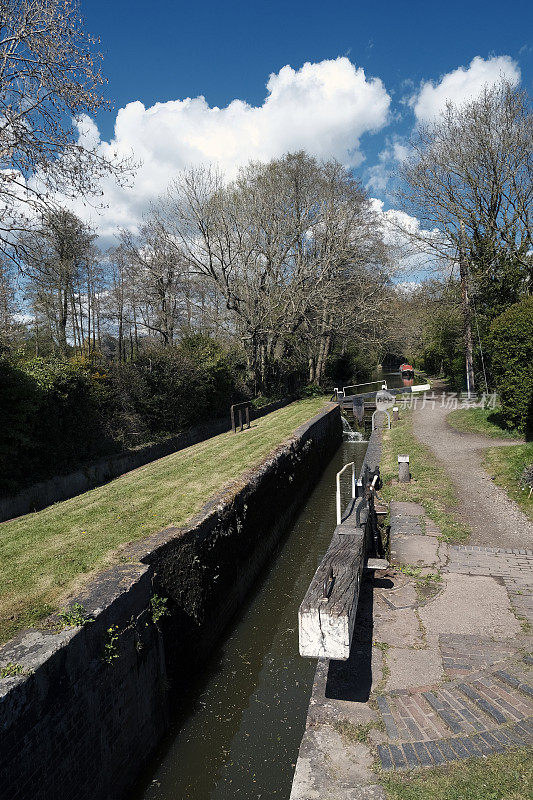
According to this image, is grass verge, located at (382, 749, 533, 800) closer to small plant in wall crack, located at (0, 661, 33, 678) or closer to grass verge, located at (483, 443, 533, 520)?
small plant in wall crack, located at (0, 661, 33, 678)

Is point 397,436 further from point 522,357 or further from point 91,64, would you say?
point 91,64

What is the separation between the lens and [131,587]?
4285 millimetres

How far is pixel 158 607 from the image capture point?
4.74 metres

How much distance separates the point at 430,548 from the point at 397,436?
899 cm

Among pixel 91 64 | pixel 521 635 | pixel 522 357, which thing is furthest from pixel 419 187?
pixel 521 635

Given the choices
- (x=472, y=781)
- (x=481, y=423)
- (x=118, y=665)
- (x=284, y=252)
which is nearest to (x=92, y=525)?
(x=118, y=665)

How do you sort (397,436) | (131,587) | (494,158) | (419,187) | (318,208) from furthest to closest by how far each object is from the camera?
(318,208) → (419,187) → (494,158) → (397,436) → (131,587)

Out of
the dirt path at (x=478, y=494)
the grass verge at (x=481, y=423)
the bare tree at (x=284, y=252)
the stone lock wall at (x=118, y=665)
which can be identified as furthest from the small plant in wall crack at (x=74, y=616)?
the bare tree at (x=284, y=252)

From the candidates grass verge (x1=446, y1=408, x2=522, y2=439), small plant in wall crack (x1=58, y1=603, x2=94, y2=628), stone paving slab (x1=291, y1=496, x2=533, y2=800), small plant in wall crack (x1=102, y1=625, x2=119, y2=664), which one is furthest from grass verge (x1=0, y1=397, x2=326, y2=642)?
grass verge (x1=446, y1=408, x2=522, y2=439)

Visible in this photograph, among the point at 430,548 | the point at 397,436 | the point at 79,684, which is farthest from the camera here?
the point at 397,436

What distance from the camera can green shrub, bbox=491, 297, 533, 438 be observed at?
1233 centimetres

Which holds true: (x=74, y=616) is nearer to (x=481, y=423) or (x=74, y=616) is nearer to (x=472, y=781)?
(x=472, y=781)

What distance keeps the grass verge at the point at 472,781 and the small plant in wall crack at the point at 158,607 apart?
2.48 meters

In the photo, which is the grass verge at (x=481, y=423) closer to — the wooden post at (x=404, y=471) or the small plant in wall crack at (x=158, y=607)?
the wooden post at (x=404, y=471)
